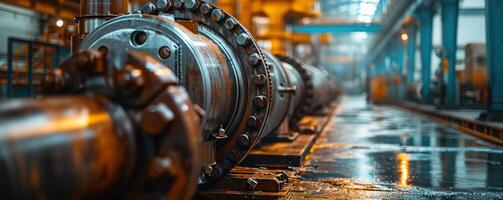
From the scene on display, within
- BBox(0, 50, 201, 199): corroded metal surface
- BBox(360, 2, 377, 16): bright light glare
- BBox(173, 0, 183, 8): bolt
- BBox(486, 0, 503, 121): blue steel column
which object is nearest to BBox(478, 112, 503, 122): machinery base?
BBox(486, 0, 503, 121): blue steel column

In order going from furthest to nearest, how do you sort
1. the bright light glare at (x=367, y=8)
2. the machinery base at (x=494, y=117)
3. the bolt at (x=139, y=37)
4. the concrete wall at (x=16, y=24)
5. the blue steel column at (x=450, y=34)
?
1. the bright light glare at (x=367, y=8)
2. the blue steel column at (x=450, y=34)
3. the concrete wall at (x=16, y=24)
4. the machinery base at (x=494, y=117)
5. the bolt at (x=139, y=37)

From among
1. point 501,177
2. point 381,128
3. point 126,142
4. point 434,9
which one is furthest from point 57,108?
point 434,9

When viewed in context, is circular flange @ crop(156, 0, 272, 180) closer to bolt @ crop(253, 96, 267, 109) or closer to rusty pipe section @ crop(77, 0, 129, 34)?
bolt @ crop(253, 96, 267, 109)

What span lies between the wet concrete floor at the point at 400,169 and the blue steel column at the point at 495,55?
1.49 meters

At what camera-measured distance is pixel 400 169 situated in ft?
15.6

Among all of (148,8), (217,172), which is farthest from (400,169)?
(148,8)

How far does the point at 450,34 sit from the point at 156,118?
42.5ft

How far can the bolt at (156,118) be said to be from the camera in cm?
150

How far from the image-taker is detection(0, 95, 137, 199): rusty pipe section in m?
1.17

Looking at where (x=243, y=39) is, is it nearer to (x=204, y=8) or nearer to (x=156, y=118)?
(x=204, y=8)

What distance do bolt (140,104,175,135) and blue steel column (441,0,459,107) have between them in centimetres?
1277

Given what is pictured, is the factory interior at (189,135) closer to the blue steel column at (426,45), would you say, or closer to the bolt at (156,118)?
the bolt at (156,118)

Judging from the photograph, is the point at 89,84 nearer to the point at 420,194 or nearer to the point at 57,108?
the point at 57,108

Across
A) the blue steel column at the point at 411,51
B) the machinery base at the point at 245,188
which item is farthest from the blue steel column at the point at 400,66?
the machinery base at the point at 245,188
